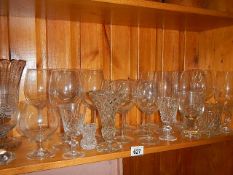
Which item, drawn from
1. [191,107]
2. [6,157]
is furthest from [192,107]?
[6,157]

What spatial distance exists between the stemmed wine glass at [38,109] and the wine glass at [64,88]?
0.03 meters

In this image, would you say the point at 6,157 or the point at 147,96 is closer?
the point at 6,157

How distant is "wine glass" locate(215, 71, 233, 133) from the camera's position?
93cm

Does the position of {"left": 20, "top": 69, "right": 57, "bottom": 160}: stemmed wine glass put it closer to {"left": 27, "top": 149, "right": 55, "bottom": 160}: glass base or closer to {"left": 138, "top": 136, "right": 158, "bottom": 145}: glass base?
→ {"left": 27, "top": 149, "right": 55, "bottom": 160}: glass base

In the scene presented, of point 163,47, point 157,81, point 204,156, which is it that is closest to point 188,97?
point 157,81

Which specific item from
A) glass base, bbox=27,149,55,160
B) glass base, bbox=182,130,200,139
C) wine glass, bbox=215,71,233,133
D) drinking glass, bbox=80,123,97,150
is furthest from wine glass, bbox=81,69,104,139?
wine glass, bbox=215,71,233,133

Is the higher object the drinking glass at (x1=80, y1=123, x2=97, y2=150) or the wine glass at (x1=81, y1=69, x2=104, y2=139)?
the wine glass at (x1=81, y1=69, x2=104, y2=139)

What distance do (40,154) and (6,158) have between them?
0.08 metres

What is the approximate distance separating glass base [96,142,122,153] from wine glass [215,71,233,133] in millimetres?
423

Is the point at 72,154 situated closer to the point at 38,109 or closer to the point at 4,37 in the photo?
the point at 38,109

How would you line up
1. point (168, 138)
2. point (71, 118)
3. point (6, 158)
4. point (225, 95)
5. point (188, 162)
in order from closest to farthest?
point (6, 158) < point (71, 118) < point (168, 138) < point (225, 95) < point (188, 162)

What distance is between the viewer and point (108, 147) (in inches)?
28.5

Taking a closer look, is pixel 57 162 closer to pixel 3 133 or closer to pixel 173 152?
pixel 3 133

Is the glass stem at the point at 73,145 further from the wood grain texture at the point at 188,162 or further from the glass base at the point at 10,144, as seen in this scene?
the wood grain texture at the point at 188,162
